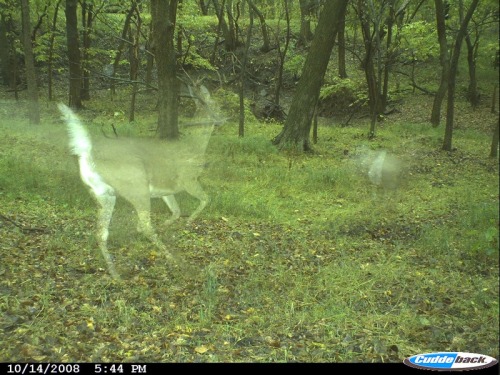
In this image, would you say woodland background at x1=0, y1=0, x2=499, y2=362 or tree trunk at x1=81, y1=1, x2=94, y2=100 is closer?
woodland background at x1=0, y1=0, x2=499, y2=362

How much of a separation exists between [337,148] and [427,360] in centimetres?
917

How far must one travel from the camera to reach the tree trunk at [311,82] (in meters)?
11.5

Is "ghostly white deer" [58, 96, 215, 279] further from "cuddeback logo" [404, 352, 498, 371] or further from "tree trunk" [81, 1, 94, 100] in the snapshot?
"tree trunk" [81, 1, 94, 100]

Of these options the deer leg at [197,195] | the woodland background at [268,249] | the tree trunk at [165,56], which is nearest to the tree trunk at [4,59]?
the woodland background at [268,249]

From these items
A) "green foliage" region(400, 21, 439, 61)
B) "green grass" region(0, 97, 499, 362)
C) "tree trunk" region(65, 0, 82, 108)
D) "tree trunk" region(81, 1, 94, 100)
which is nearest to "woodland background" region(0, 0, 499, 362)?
"green grass" region(0, 97, 499, 362)

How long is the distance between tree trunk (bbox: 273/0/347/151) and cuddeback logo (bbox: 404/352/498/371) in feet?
26.6

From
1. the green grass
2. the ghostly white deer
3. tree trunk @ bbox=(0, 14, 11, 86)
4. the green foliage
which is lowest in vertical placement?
the green grass

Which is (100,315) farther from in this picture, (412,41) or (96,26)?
(96,26)

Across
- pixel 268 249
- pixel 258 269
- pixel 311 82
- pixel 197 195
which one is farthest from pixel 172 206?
pixel 311 82

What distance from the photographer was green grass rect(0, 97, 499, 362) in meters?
3.96

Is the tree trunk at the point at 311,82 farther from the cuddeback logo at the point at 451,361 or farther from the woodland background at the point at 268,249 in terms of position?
the cuddeback logo at the point at 451,361
